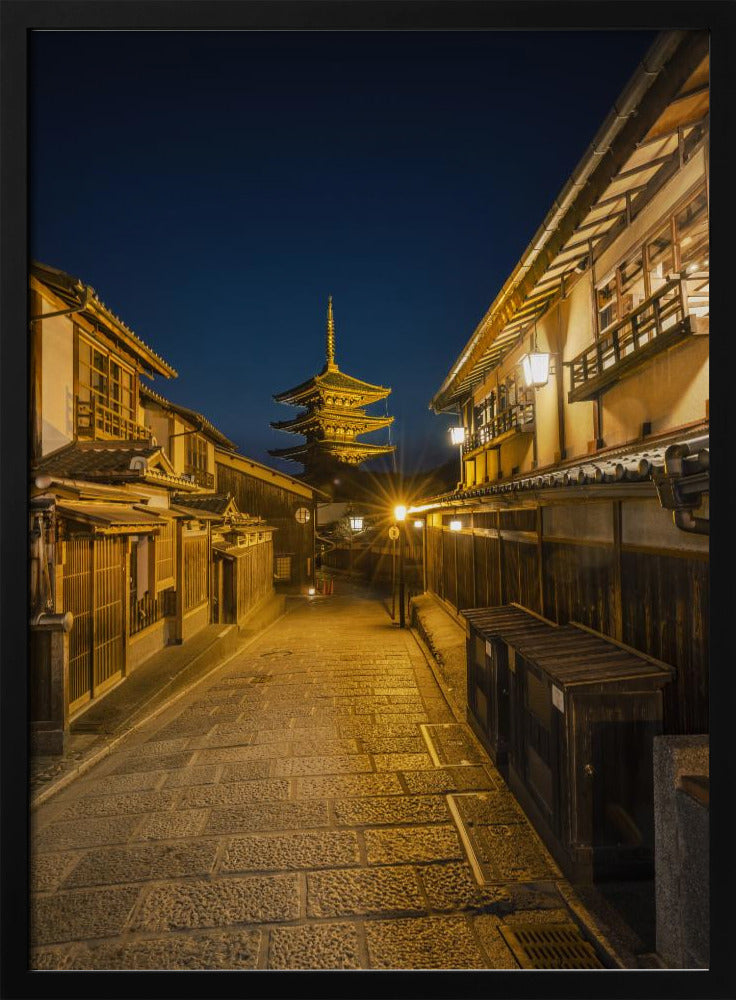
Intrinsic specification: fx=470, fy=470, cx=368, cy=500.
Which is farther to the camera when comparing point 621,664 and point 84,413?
point 84,413

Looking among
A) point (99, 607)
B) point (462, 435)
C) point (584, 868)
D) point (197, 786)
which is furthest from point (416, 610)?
point (584, 868)

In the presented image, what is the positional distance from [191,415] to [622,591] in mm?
15408

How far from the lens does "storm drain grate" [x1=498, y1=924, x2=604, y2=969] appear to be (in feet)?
10.7

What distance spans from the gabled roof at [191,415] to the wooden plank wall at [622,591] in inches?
417

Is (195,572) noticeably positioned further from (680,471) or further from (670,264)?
(680,471)

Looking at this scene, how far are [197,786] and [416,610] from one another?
448 inches

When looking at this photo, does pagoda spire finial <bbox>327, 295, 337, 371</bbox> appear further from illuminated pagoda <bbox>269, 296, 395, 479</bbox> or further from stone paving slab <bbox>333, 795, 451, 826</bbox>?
stone paving slab <bbox>333, 795, 451, 826</bbox>

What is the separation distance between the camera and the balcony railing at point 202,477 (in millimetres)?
19219

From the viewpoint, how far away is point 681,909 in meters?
2.91

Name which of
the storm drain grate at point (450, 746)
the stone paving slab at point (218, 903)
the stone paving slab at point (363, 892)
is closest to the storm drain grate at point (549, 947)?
the stone paving slab at point (363, 892)

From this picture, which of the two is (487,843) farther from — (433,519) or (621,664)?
(433,519)

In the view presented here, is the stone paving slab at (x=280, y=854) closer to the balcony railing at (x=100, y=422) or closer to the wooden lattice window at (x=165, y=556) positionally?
the wooden lattice window at (x=165, y=556)

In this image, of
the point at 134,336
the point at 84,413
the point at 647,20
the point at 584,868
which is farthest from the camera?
the point at 134,336

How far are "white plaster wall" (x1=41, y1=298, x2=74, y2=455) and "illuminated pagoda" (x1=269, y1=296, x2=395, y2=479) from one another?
92.5 feet
